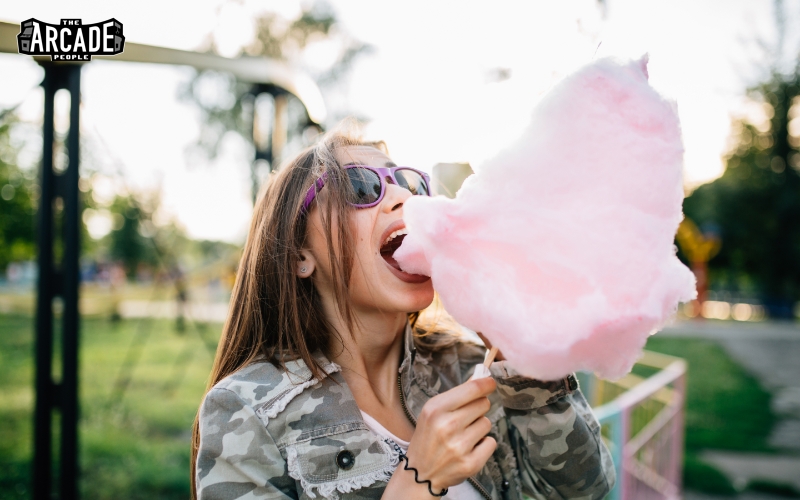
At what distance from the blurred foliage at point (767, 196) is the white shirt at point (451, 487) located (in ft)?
74.9

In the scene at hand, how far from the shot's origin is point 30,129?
17.6ft

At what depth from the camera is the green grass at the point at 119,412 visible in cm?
493

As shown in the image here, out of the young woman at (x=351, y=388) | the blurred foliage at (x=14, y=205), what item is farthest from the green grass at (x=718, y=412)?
the blurred foliage at (x=14, y=205)

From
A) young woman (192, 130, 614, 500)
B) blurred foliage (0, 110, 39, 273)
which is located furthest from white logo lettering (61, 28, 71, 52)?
blurred foliage (0, 110, 39, 273)

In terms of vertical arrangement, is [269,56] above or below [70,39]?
above

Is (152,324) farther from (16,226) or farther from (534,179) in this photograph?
(534,179)

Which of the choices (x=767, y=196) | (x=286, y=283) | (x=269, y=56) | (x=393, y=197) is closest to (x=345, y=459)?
(x=286, y=283)

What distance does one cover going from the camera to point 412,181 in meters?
1.67

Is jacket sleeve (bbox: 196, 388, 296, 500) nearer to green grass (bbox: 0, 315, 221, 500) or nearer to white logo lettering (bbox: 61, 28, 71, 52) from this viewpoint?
white logo lettering (bbox: 61, 28, 71, 52)

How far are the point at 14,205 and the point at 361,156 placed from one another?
21.3 feet

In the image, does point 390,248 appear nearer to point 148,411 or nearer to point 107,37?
point 107,37

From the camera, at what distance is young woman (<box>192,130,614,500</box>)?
4.15 feet

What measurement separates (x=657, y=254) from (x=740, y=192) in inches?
1161

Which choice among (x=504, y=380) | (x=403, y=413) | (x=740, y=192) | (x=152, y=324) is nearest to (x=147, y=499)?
(x=403, y=413)
